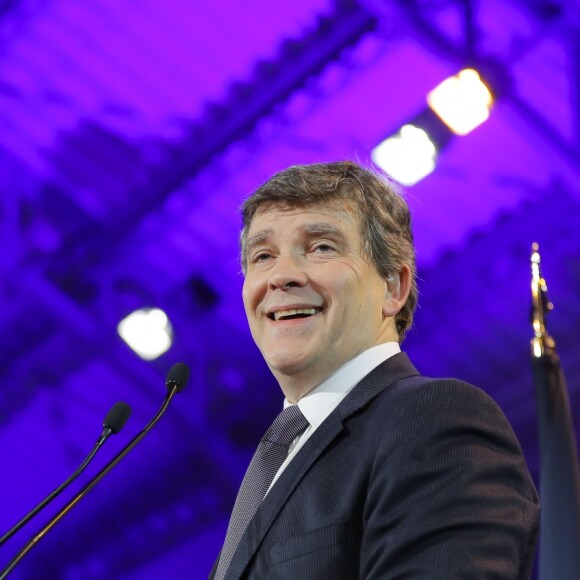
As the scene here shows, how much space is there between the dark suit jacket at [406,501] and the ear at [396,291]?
0.32 metres

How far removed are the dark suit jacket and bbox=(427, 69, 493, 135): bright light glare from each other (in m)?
3.28

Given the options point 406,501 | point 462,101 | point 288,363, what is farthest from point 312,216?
point 462,101

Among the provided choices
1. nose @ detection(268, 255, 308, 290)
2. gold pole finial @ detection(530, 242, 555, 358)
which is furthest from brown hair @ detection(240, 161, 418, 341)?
gold pole finial @ detection(530, 242, 555, 358)

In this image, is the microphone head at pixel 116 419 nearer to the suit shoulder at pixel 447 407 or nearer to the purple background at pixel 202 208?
the suit shoulder at pixel 447 407

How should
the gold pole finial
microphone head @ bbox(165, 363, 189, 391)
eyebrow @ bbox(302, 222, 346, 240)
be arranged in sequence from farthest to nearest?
1. the gold pole finial
2. microphone head @ bbox(165, 363, 189, 391)
3. eyebrow @ bbox(302, 222, 346, 240)

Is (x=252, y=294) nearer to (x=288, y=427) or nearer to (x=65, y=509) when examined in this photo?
(x=288, y=427)

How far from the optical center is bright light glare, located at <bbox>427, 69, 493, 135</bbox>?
4613mm

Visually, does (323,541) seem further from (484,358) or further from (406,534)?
(484,358)

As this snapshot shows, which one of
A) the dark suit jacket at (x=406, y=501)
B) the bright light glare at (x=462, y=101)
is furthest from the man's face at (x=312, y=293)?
the bright light glare at (x=462, y=101)

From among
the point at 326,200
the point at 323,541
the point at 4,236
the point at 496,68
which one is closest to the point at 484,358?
the point at 496,68

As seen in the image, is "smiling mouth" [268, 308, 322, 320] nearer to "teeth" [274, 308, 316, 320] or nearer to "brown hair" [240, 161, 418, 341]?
"teeth" [274, 308, 316, 320]

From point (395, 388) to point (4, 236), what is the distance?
13.1 feet

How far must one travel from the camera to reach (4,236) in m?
5.19

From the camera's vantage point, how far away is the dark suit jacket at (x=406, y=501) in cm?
128
